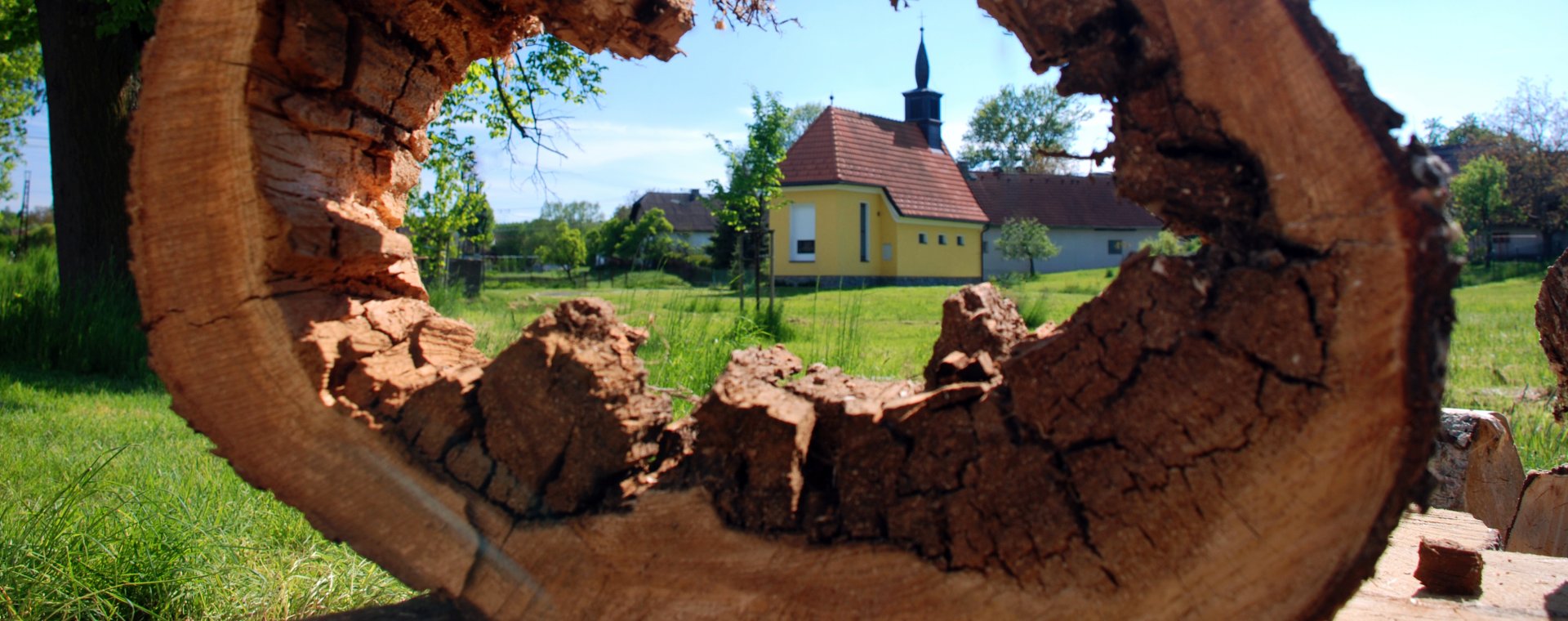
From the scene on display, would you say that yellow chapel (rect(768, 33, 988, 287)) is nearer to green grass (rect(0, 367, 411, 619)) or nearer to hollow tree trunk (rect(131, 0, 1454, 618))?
green grass (rect(0, 367, 411, 619))

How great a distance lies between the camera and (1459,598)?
210 centimetres

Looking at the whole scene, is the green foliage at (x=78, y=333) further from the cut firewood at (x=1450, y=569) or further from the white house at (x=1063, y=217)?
the white house at (x=1063, y=217)

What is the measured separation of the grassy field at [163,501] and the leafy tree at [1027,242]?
28.7m

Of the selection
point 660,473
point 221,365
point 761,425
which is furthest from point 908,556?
Result: point 221,365

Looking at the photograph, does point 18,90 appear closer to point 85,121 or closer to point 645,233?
point 85,121

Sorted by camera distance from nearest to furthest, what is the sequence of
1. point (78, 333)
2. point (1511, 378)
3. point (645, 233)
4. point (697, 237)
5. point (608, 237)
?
point (78, 333) → point (1511, 378) → point (645, 233) → point (608, 237) → point (697, 237)

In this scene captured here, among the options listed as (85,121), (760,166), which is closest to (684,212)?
(760,166)

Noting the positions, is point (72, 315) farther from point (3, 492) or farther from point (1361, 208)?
point (1361, 208)

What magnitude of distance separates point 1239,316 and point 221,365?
181 centimetres

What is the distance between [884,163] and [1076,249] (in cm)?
1584

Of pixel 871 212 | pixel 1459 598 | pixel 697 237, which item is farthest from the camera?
pixel 697 237

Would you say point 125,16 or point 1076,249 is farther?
point 1076,249

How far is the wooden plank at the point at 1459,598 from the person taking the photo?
6.56 ft

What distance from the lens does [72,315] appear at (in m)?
6.43
